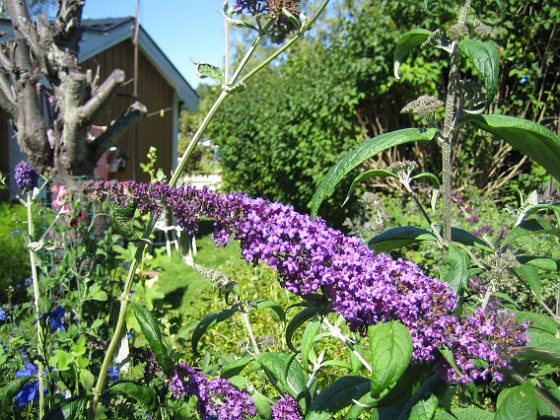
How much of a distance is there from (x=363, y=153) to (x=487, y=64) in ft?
1.06

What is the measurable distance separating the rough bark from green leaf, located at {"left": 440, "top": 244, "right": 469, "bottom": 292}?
381 centimetres

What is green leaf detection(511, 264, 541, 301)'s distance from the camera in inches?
53.6

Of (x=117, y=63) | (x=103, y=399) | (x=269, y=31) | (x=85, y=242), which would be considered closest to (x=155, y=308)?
(x=85, y=242)

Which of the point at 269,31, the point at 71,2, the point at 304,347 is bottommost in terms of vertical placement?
the point at 304,347

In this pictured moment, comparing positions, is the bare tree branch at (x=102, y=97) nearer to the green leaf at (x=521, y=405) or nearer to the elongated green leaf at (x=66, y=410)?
the elongated green leaf at (x=66, y=410)

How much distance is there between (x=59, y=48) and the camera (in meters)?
4.74

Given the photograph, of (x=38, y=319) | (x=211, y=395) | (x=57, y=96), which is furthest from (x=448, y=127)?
(x=57, y=96)

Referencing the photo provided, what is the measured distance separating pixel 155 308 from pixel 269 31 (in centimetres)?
252

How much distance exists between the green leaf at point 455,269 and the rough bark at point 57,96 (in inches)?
150

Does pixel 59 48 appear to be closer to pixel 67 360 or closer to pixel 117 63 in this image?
pixel 67 360

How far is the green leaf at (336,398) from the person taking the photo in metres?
1.19

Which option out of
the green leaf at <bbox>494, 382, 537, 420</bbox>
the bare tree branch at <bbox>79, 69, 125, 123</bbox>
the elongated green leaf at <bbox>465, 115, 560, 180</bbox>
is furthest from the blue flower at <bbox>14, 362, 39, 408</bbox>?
the bare tree branch at <bbox>79, 69, 125, 123</bbox>

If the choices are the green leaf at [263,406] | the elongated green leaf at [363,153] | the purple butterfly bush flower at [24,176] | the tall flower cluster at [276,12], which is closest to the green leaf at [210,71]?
the tall flower cluster at [276,12]

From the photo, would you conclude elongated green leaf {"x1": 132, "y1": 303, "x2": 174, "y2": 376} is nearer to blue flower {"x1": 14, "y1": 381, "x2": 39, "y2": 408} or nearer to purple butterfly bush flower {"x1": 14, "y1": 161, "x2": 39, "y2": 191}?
blue flower {"x1": 14, "y1": 381, "x2": 39, "y2": 408}
